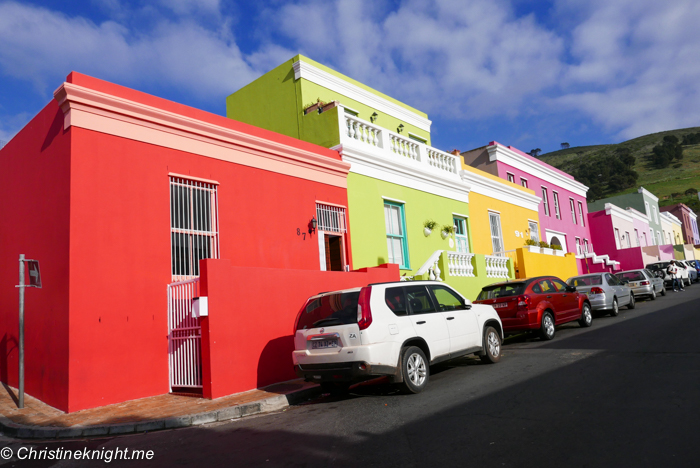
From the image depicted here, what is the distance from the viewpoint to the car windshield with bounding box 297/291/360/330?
7.33m

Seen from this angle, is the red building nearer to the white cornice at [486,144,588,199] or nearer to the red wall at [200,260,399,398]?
the red wall at [200,260,399,398]

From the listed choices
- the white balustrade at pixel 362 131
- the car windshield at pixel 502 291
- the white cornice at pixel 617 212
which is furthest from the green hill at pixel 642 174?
the car windshield at pixel 502 291

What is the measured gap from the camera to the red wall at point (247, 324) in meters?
8.32

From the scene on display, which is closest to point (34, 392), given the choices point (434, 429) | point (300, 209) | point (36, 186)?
point (36, 186)

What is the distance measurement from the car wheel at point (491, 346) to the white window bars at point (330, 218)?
5.06 meters

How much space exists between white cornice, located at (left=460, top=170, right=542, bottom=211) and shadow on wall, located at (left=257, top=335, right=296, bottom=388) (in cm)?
1119

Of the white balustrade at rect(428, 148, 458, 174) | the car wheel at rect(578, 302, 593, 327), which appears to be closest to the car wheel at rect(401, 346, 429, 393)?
the car wheel at rect(578, 302, 593, 327)

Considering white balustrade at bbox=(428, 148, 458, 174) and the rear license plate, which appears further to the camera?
white balustrade at bbox=(428, 148, 458, 174)

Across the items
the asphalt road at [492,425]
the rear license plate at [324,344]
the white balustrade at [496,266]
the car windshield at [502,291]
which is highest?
the white balustrade at [496,266]

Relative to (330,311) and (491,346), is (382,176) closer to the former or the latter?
(491,346)

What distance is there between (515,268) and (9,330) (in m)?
16.4

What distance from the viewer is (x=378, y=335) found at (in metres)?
7.10

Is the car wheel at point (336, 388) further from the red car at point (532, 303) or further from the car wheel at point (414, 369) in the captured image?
the red car at point (532, 303)

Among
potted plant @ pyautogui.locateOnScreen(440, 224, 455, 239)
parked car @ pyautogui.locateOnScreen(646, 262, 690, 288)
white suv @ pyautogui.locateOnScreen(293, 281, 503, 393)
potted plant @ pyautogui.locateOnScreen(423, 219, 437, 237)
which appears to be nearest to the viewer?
A: white suv @ pyautogui.locateOnScreen(293, 281, 503, 393)
